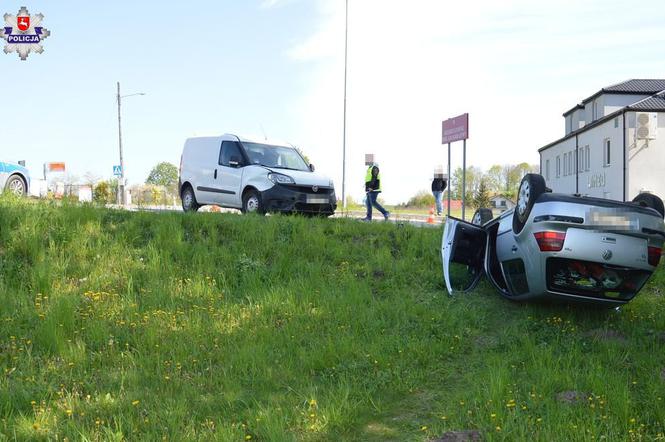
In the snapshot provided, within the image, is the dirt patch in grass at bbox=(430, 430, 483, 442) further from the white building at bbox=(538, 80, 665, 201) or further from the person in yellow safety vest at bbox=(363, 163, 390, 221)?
the white building at bbox=(538, 80, 665, 201)

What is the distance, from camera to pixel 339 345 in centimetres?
573

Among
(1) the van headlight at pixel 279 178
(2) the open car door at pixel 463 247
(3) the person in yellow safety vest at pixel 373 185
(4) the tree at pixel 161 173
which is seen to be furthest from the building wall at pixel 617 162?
(4) the tree at pixel 161 173

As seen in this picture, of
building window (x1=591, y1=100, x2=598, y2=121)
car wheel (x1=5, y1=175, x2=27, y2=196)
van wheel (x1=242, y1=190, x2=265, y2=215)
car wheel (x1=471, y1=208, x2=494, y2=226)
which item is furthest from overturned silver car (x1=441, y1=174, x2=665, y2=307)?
building window (x1=591, y1=100, x2=598, y2=121)

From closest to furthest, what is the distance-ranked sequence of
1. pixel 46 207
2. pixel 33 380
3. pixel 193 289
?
pixel 33 380
pixel 193 289
pixel 46 207

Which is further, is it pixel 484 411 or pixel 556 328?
pixel 556 328

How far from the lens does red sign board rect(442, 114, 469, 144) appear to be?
12.7 metres

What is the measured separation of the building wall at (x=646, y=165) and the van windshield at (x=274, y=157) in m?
23.2

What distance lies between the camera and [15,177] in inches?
543

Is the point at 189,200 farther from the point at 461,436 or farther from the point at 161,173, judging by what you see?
the point at 161,173

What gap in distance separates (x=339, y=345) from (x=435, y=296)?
2.37 metres

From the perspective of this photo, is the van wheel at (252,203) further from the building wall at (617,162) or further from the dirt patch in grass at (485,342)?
the building wall at (617,162)

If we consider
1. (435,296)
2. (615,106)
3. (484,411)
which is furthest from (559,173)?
(484,411)

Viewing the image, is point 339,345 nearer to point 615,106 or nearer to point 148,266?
point 148,266

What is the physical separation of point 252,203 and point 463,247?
6.06m
